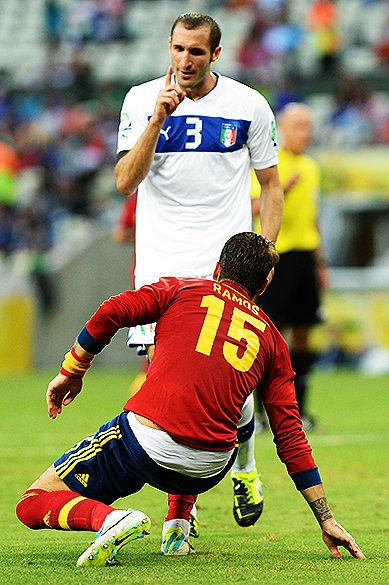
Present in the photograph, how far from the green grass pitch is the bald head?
7.35 ft

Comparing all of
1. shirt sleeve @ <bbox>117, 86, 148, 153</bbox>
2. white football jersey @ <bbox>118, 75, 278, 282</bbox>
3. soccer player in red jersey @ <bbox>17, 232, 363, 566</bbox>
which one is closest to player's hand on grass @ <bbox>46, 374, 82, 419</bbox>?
soccer player in red jersey @ <bbox>17, 232, 363, 566</bbox>

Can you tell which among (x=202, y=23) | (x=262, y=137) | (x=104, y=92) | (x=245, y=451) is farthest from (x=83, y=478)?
(x=104, y=92)

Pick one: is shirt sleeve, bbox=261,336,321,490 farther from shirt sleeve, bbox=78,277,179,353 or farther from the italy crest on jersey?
the italy crest on jersey

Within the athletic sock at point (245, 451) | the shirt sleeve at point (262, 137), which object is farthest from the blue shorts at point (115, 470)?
the shirt sleeve at point (262, 137)

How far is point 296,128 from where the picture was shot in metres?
7.46

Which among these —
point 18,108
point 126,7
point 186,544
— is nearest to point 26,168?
point 18,108

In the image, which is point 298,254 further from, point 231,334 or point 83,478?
point 83,478

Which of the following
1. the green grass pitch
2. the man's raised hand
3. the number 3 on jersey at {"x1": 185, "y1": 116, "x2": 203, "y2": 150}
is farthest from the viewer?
the number 3 on jersey at {"x1": 185, "y1": 116, "x2": 203, "y2": 150}

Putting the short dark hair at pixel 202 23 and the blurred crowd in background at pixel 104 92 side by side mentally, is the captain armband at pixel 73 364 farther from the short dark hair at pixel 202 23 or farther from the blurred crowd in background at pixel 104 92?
the blurred crowd in background at pixel 104 92

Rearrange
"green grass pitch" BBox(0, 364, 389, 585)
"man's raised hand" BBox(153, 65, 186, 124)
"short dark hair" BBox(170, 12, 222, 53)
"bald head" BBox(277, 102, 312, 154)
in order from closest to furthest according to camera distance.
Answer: "green grass pitch" BBox(0, 364, 389, 585) < "man's raised hand" BBox(153, 65, 186, 124) < "short dark hair" BBox(170, 12, 222, 53) < "bald head" BBox(277, 102, 312, 154)

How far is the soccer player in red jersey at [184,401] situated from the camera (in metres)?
3.34

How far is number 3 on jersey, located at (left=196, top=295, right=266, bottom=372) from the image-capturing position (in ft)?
11.1

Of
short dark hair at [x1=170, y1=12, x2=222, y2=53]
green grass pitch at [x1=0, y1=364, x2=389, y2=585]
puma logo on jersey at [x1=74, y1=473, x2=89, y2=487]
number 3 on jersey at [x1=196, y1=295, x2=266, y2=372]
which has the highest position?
short dark hair at [x1=170, y1=12, x2=222, y2=53]

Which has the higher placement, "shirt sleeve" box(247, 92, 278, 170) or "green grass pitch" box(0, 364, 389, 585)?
"shirt sleeve" box(247, 92, 278, 170)
